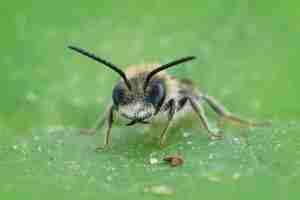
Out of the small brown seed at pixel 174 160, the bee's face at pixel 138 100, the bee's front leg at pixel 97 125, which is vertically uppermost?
the bee's face at pixel 138 100

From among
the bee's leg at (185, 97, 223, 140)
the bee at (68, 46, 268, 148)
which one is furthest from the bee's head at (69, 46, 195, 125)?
the bee's leg at (185, 97, 223, 140)

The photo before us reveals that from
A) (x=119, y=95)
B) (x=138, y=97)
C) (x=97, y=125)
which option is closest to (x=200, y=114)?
(x=138, y=97)

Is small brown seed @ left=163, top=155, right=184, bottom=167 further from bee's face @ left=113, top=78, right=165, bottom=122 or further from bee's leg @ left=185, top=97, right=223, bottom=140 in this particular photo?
bee's leg @ left=185, top=97, right=223, bottom=140

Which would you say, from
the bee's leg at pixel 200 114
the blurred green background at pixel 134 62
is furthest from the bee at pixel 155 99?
the blurred green background at pixel 134 62

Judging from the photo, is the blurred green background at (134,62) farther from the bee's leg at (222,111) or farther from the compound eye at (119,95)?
the compound eye at (119,95)

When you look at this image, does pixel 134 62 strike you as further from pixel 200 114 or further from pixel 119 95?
pixel 119 95

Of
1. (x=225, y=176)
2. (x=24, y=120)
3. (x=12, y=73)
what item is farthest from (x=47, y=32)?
(x=225, y=176)
